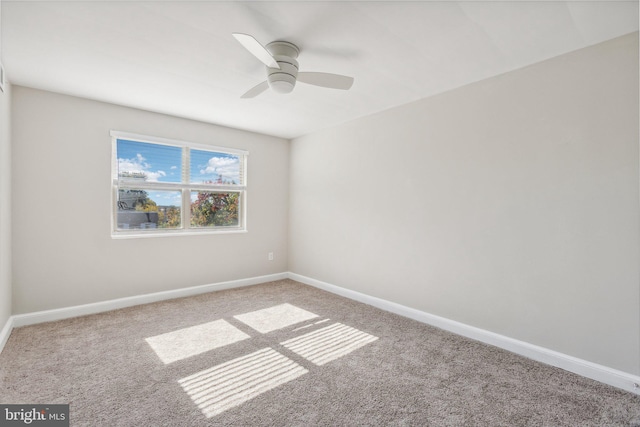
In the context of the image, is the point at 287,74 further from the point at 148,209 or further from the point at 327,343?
the point at 148,209

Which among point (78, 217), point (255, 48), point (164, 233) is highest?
point (255, 48)

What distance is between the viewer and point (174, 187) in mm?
3963

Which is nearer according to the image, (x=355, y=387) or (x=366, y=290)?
(x=355, y=387)

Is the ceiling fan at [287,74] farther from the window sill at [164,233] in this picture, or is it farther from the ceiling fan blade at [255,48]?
the window sill at [164,233]

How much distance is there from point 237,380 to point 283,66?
2247mm

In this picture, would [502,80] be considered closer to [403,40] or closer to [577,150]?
[577,150]

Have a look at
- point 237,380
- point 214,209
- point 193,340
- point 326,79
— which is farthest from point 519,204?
point 214,209

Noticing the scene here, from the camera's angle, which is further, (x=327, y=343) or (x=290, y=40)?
(x=327, y=343)

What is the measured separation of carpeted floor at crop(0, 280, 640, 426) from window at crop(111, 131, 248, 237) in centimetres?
124

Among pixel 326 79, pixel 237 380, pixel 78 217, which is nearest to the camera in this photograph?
pixel 237 380

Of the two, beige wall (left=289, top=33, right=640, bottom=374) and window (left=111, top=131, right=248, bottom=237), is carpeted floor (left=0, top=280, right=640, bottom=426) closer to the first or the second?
beige wall (left=289, top=33, right=640, bottom=374)

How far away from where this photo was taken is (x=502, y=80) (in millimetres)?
2605

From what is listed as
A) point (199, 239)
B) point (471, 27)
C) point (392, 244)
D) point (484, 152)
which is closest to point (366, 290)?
point (392, 244)

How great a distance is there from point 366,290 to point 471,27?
2.91 m
